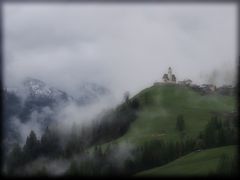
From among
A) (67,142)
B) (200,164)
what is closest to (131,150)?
(67,142)

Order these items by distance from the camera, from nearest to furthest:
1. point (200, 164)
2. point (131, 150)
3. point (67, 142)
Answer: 1. point (200, 164)
2. point (131, 150)
3. point (67, 142)

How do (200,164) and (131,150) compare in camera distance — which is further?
(131,150)

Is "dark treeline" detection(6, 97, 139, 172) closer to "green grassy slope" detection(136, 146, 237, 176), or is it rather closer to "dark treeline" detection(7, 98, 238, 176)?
"dark treeline" detection(7, 98, 238, 176)

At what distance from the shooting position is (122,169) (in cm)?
14300

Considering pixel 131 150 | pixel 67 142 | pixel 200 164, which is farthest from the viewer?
pixel 67 142

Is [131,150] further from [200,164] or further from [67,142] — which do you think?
[200,164]

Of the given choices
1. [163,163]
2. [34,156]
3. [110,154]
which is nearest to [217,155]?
[163,163]

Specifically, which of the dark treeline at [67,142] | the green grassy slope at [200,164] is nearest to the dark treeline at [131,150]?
the dark treeline at [67,142]

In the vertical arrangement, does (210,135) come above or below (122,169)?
above

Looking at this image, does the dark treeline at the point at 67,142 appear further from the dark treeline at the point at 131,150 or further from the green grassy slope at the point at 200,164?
the green grassy slope at the point at 200,164

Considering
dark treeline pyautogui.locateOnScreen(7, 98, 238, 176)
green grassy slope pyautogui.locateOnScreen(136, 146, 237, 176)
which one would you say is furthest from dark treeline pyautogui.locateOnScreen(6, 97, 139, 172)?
green grassy slope pyautogui.locateOnScreen(136, 146, 237, 176)

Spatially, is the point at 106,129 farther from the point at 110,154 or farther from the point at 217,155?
the point at 217,155

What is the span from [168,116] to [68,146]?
→ 137ft

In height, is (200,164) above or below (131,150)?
above
